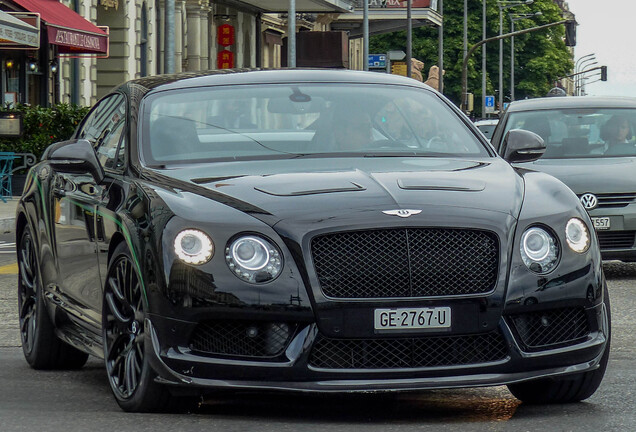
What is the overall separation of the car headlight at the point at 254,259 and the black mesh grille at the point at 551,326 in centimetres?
88

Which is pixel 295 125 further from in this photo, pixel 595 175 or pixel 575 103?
pixel 575 103

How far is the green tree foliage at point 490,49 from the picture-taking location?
3740 inches

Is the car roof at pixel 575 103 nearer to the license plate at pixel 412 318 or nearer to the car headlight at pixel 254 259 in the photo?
the license plate at pixel 412 318

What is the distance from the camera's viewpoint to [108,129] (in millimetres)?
7359

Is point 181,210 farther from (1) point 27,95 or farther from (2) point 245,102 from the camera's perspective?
(1) point 27,95

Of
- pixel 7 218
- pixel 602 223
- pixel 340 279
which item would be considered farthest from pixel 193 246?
pixel 7 218

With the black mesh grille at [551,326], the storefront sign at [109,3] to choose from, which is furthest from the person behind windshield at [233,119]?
the storefront sign at [109,3]

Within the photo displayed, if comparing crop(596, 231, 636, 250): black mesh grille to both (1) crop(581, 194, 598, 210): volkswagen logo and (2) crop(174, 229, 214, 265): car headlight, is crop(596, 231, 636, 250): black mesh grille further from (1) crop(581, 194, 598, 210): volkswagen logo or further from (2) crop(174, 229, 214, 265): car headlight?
(2) crop(174, 229, 214, 265): car headlight

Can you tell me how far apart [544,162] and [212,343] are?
8.30 meters

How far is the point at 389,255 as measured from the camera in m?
5.54

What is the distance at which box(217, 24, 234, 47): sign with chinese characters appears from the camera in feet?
165

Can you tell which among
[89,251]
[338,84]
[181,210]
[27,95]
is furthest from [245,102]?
[27,95]

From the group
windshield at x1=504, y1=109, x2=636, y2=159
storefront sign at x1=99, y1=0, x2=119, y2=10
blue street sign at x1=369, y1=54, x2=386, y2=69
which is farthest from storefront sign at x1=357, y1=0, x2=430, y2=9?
windshield at x1=504, y1=109, x2=636, y2=159

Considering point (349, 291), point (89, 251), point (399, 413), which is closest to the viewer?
point (349, 291)
